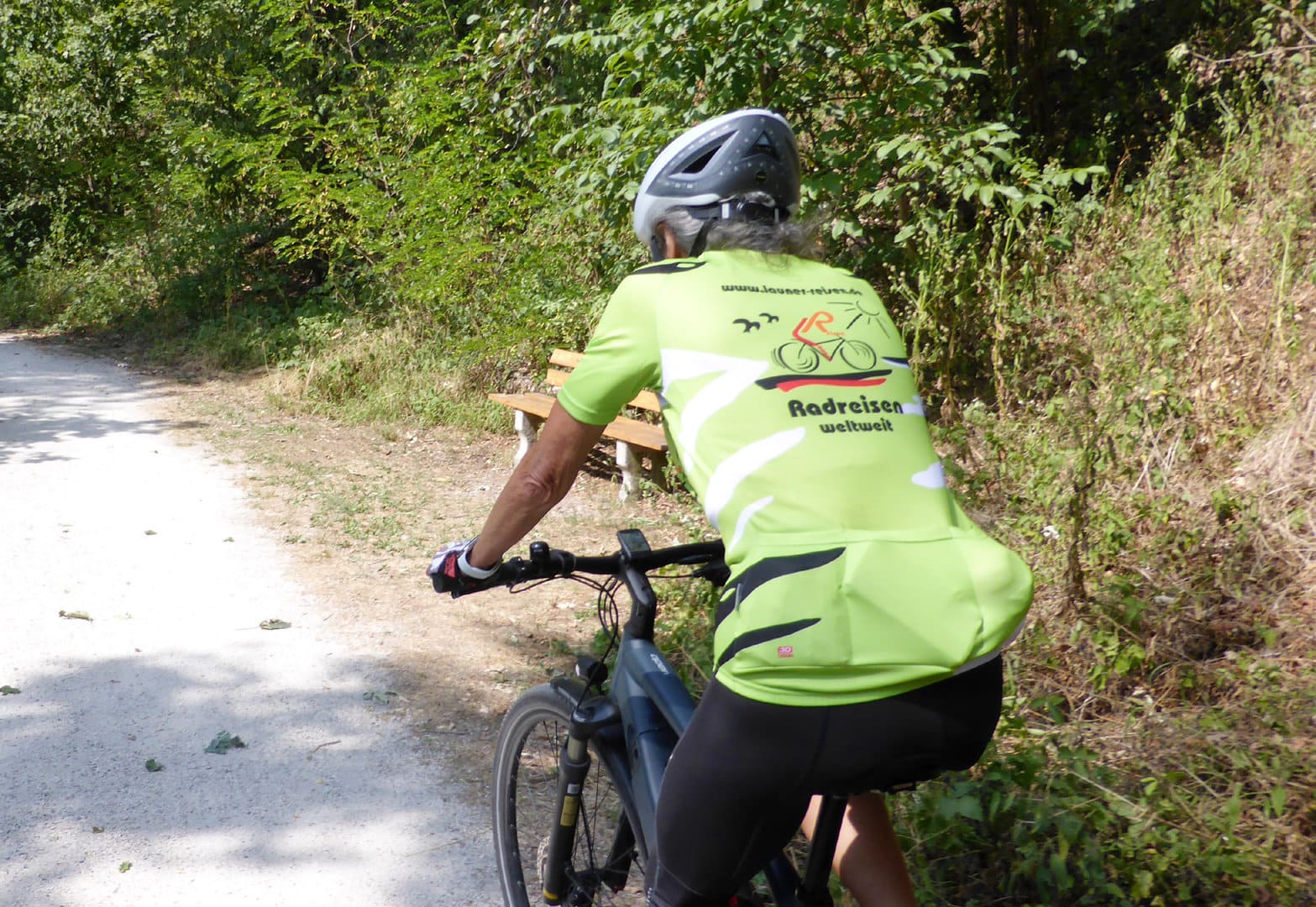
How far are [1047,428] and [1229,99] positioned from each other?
11.6 feet

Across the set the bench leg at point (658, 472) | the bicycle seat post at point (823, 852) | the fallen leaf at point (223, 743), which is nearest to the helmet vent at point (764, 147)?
the bicycle seat post at point (823, 852)

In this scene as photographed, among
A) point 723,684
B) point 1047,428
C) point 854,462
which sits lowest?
point 1047,428

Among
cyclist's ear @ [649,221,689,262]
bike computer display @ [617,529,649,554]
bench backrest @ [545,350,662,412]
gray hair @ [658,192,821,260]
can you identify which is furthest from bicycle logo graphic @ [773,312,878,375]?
bench backrest @ [545,350,662,412]

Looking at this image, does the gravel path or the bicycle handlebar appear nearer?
the bicycle handlebar

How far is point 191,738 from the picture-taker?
4.10m

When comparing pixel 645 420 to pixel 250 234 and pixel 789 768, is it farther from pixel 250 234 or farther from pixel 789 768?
pixel 250 234

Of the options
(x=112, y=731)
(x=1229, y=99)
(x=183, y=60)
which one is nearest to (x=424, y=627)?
(x=112, y=731)

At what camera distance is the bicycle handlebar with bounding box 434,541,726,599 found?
7.20ft

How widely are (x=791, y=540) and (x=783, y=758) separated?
1.08 ft

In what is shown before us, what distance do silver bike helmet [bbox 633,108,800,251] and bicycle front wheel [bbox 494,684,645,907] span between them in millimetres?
1137

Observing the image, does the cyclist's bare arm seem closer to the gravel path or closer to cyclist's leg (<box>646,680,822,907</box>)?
cyclist's leg (<box>646,680,822,907</box>)

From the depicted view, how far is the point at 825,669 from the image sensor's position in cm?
164

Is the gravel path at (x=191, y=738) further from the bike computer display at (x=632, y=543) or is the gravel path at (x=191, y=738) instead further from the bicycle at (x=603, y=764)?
the bike computer display at (x=632, y=543)

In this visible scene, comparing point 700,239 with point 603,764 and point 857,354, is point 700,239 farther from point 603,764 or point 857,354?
point 603,764
